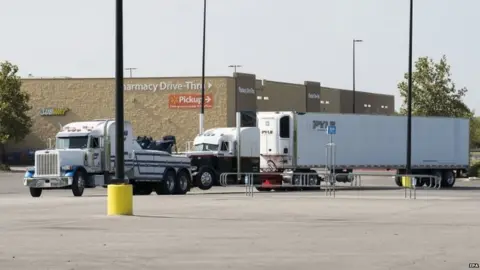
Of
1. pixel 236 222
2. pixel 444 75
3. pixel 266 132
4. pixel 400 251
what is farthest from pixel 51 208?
pixel 444 75

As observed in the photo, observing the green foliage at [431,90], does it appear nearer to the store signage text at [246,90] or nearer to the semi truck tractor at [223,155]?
the store signage text at [246,90]

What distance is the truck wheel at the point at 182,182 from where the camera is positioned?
126ft

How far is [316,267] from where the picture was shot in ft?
42.4

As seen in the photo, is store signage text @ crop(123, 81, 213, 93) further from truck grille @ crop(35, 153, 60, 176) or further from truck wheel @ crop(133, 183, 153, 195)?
truck grille @ crop(35, 153, 60, 176)

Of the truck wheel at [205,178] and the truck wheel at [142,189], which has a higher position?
the truck wheel at [205,178]

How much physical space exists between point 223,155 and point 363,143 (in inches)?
330

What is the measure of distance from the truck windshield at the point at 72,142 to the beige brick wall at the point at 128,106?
47.3m

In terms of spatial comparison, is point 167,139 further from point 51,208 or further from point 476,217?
point 476,217

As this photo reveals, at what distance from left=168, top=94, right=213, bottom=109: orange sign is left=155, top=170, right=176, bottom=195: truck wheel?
154 ft

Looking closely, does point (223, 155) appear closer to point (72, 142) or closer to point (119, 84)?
point (72, 142)

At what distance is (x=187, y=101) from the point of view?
85.6 meters

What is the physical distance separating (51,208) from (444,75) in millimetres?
60281

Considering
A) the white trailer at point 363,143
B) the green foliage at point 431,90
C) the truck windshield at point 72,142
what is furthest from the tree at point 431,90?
the truck windshield at point 72,142

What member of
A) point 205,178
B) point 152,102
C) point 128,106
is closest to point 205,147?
point 205,178
